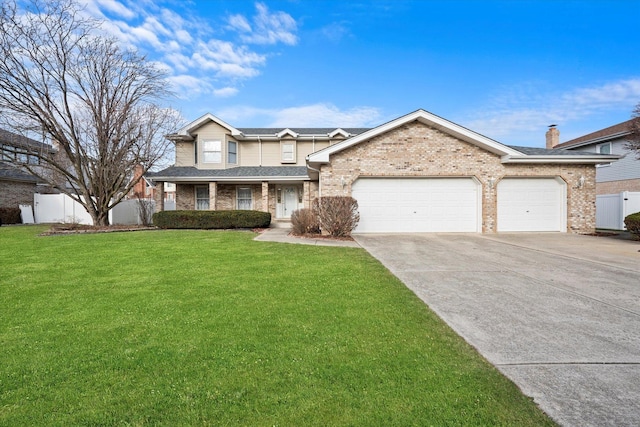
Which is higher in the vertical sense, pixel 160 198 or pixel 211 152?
pixel 211 152

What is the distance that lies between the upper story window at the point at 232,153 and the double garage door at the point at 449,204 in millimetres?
9874

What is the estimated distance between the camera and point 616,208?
16469 millimetres

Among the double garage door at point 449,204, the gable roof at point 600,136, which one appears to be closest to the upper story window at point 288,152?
the double garage door at point 449,204

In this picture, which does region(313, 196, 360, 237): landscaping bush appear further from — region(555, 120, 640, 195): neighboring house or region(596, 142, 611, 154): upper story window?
region(596, 142, 611, 154): upper story window

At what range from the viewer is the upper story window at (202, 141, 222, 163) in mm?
19094

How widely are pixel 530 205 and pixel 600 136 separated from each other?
12518mm

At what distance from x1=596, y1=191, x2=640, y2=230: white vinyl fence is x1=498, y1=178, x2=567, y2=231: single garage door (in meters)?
5.68

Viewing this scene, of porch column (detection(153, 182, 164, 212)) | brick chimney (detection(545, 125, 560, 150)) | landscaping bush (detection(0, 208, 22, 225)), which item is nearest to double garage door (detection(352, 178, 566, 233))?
porch column (detection(153, 182, 164, 212))

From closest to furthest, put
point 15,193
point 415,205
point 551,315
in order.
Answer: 1. point 551,315
2. point 415,205
3. point 15,193

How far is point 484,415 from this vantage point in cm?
209

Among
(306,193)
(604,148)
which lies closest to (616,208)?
(604,148)

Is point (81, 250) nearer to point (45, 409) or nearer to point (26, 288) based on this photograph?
point (26, 288)

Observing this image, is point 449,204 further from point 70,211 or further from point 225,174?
point 70,211

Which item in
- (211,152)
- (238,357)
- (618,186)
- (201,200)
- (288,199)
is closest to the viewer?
(238,357)
